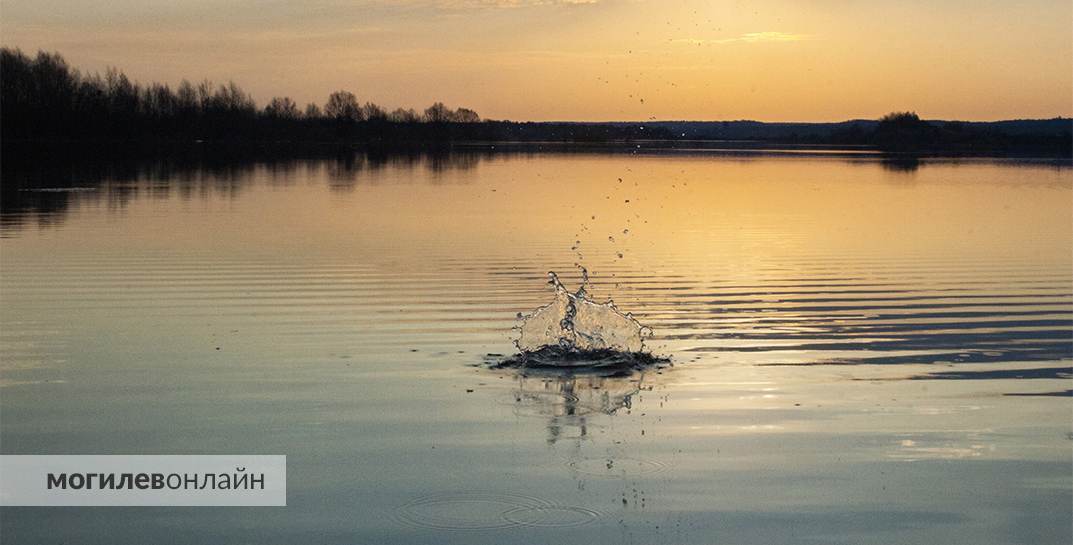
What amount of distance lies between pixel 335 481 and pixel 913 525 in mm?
3888

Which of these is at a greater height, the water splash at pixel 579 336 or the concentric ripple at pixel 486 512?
the water splash at pixel 579 336

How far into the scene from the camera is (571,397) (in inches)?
468

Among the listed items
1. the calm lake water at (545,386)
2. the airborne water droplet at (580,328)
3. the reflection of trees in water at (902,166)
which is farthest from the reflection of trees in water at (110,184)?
the reflection of trees in water at (902,166)

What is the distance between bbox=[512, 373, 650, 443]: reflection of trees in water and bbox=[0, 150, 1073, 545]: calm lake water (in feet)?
0.15

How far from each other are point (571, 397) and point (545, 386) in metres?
0.52

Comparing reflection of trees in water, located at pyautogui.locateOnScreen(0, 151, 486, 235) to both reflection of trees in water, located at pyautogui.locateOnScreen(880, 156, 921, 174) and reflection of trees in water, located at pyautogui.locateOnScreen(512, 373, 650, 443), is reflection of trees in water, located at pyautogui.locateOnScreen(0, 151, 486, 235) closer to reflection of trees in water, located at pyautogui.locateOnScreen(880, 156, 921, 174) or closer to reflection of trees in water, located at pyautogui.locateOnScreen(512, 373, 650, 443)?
reflection of trees in water, located at pyautogui.locateOnScreen(512, 373, 650, 443)

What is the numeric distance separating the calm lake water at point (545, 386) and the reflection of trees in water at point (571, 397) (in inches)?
1.8

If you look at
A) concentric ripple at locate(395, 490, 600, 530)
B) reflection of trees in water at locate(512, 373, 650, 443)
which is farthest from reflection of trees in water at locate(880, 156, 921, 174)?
concentric ripple at locate(395, 490, 600, 530)

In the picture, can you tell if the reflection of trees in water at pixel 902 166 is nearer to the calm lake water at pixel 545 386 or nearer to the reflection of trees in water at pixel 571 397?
the calm lake water at pixel 545 386

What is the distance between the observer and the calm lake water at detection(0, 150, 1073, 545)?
8.30m

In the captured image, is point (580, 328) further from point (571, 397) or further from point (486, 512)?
point (486, 512)

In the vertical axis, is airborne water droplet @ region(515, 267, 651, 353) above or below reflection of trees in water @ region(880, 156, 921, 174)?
below

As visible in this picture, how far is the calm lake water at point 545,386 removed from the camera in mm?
8305

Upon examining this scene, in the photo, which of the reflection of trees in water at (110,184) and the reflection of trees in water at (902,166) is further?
the reflection of trees in water at (902,166)
